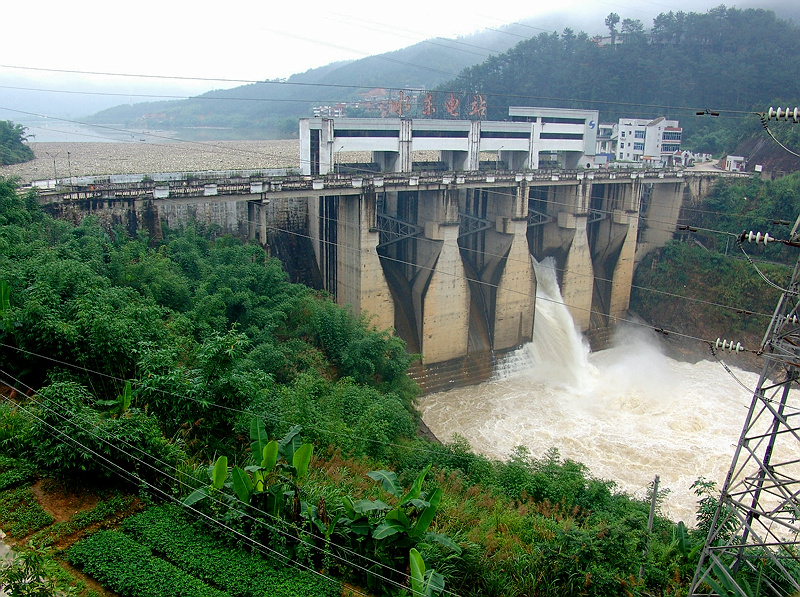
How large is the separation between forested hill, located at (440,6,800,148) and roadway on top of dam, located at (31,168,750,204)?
25.3 meters

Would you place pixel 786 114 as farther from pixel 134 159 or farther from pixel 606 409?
pixel 134 159

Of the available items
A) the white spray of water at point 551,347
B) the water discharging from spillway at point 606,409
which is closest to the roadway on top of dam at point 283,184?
the white spray of water at point 551,347

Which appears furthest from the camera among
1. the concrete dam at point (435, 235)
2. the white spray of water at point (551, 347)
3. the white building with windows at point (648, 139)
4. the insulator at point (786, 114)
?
the white building with windows at point (648, 139)

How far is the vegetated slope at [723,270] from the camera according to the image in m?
30.9

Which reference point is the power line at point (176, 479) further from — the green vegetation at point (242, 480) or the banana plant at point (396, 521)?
the banana plant at point (396, 521)


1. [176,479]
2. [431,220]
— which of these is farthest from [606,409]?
[176,479]

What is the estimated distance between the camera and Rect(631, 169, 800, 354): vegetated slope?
3089cm

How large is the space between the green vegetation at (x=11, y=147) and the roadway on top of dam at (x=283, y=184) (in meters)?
12.2

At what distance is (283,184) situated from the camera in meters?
22.5

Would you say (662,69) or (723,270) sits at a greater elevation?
(662,69)

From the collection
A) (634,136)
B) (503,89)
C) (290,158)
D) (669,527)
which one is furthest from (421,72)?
(669,527)

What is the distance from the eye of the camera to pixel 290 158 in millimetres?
38031

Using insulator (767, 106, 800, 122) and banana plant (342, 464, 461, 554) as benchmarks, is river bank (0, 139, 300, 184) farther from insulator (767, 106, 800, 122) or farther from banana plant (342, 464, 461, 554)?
insulator (767, 106, 800, 122)

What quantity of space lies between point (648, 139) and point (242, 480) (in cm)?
4601
